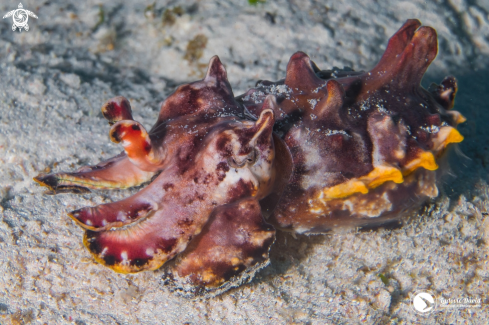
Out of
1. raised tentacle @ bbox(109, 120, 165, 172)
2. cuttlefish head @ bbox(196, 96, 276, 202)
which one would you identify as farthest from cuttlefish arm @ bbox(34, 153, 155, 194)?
cuttlefish head @ bbox(196, 96, 276, 202)

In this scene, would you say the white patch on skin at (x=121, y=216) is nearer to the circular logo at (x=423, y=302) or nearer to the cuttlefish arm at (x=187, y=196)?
the cuttlefish arm at (x=187, y=196)

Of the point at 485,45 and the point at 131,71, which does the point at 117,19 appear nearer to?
the point at 131,71

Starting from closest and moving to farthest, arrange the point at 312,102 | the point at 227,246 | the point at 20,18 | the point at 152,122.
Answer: the point at 227,246, the point at 312,102, the point at 152,122, the point at 20,18

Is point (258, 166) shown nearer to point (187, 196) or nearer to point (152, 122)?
point (187, 196)

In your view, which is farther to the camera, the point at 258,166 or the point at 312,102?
the point at 312,102
